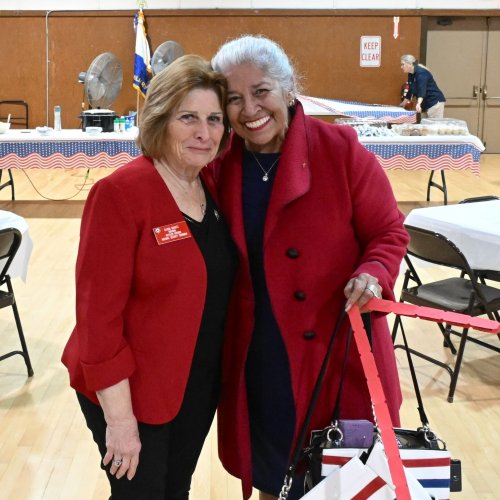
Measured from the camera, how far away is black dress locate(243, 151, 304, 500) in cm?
193

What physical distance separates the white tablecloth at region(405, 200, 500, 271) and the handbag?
2272mm

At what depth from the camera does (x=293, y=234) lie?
190 centimetres

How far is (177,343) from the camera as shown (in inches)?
71.6

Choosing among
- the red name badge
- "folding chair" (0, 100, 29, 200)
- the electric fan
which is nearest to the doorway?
the electric fan

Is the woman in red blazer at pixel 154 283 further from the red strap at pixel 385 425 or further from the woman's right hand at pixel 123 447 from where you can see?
the red strap at pixel 385 425

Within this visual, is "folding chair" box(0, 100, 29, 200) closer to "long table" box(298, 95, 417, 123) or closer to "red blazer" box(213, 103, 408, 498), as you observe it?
"long table" box(298, 95, 417, 123)

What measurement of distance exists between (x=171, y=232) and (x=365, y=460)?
637 mm

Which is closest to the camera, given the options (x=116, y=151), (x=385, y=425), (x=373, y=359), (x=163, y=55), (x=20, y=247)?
(x=385, y=425)

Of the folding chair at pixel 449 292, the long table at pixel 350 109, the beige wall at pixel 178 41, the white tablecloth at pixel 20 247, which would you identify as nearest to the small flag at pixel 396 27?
the beige wall at pixel 178 41

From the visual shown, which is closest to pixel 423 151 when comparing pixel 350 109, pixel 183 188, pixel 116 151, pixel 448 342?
pixel 116 151

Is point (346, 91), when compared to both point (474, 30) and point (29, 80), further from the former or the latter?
point (29, 80)

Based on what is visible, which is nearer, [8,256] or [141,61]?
[8,256]

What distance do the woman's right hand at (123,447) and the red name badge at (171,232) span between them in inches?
16.5

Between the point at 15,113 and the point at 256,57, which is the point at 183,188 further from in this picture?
the point at 15,113
